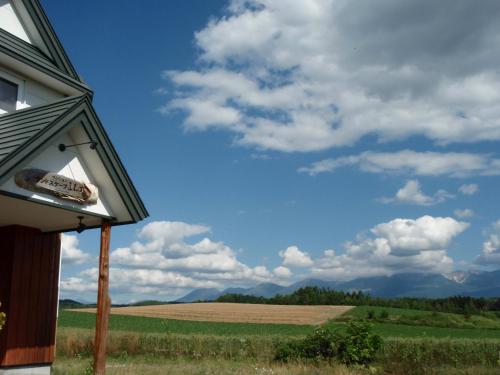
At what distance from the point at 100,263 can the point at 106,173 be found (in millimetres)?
1938

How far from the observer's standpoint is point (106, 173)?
11625 mm

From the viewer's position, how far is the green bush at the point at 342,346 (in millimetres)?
20500

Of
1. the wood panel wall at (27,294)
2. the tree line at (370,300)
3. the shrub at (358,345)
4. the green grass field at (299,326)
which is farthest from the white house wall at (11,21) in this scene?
the tree line at (370,300)

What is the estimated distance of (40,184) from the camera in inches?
401

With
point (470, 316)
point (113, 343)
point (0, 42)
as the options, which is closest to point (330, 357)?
point (113, 343)

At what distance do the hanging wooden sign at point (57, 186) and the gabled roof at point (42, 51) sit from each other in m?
3.86

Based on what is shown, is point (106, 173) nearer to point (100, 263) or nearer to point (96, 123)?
point (96, 123)

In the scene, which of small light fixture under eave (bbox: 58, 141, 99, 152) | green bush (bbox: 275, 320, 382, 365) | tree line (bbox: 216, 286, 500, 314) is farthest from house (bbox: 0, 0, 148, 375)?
tree line (bbox: 216, 286, 500, 314)

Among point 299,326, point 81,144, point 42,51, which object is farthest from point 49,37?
point 299,326

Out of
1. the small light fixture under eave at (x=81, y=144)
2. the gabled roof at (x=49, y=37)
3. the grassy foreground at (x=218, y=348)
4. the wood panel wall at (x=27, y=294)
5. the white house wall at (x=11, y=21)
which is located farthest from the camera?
the grassy foreground at (x=218, y=348)

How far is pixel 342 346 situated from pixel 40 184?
47.9 feet

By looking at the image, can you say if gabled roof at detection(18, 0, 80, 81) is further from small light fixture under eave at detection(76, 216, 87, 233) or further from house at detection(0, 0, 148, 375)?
small light fixture under eave at detection(76, 216, 87, 233)

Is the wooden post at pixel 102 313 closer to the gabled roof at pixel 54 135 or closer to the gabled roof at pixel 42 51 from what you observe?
the gabled roof at pixel 54 135

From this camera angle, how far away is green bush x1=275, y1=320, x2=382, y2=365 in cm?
2050
